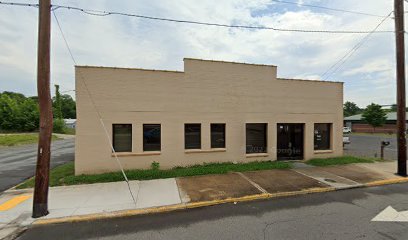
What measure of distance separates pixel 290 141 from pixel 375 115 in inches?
1666

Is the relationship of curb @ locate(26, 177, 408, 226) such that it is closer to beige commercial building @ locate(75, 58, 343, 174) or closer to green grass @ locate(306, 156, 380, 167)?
green grass @ locate(306, 156, 380, 167)

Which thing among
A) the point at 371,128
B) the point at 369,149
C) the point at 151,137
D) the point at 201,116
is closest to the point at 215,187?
the point at 201,116

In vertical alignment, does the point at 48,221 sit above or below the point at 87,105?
below

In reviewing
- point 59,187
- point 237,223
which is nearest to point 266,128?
point 237,223

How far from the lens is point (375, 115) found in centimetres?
4384

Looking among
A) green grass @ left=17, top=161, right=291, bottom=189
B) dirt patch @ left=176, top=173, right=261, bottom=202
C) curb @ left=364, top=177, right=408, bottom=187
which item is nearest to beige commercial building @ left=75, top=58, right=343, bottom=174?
green grass @ left=17, top=161, right=291, bottom=189

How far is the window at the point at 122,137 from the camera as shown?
392 inches

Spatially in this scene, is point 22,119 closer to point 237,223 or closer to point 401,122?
point 237,223

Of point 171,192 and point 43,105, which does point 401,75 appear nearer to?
point 171,192

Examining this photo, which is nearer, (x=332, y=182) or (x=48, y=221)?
(x=48, y=221)

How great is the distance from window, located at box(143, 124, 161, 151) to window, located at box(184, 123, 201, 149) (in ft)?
4.24

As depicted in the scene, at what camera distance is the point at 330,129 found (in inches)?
524

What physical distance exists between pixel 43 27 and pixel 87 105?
4.11m

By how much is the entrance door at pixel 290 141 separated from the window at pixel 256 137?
1067mm
